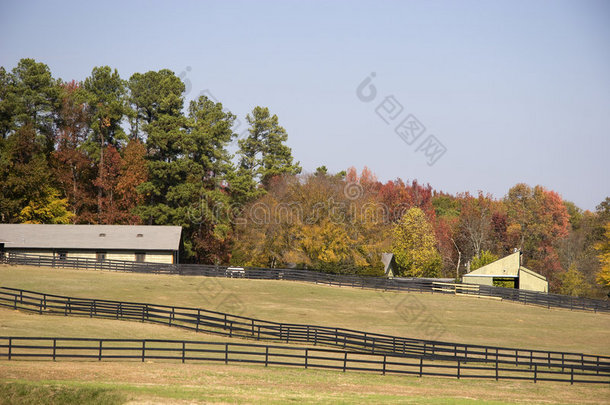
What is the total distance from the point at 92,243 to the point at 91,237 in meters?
1.38

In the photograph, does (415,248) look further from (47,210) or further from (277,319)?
(47,210)

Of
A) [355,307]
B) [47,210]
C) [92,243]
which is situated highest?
[47,210]

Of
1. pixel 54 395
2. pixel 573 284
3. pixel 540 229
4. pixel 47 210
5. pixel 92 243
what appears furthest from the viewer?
pixel 540 229

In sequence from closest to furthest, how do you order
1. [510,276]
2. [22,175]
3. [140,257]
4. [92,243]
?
1. [92,243]
2. [140,257]
3. [510,276]
4. [22,175]

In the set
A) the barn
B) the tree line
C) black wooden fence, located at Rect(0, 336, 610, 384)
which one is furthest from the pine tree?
black wooden fence, located at Rect(0, 336, 610, 384)

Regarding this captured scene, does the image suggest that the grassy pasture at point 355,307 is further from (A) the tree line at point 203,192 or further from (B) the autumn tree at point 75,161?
→ (B) the autumn tree at point 75,161

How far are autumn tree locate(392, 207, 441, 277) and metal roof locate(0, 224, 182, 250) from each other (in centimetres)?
3097

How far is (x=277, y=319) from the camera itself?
1751 inches

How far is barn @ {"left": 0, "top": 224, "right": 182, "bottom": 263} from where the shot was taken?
62.2m

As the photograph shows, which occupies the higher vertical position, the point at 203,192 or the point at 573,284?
the point at 203,192

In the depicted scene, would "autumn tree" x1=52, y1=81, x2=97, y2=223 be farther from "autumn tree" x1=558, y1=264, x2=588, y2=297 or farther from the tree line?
"autumn tree" x1=558, y1=264, x2=588, y2=297

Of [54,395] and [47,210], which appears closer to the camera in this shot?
[54,395]

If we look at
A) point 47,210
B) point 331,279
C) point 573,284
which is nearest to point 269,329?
point 331,279

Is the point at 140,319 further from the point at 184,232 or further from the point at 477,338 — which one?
the point at 184,232
